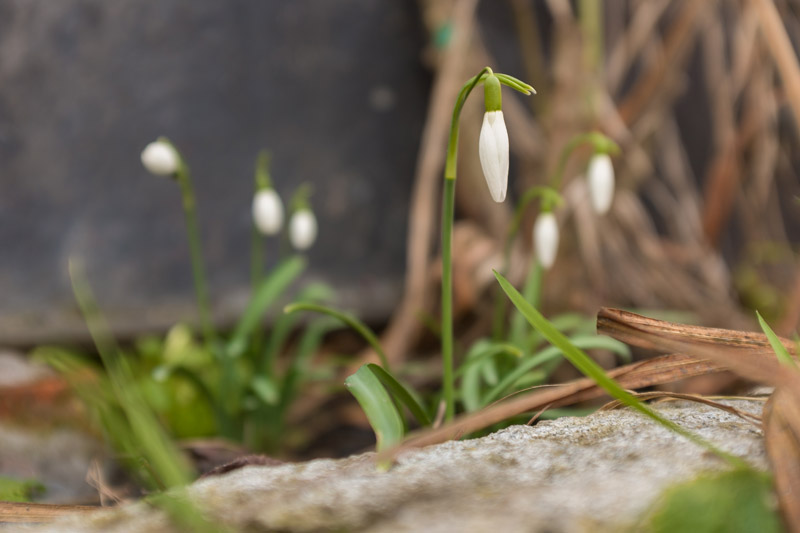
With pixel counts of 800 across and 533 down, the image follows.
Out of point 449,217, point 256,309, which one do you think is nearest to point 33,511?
point 449,217

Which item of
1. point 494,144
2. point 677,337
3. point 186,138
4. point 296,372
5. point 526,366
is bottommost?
point 296,372

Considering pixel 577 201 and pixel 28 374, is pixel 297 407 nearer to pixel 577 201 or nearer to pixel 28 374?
pixel 28 374

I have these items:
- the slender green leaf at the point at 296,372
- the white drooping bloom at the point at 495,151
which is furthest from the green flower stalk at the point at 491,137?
the slender green leaf at the point at 296,372

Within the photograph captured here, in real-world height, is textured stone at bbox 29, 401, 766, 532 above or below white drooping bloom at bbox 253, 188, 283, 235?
below

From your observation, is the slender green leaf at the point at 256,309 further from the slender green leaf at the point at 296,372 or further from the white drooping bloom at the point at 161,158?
the white drooping bloom at the point at 161,158

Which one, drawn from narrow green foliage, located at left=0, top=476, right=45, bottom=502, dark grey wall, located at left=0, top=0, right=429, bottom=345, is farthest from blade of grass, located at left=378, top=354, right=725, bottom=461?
dark grey wall, located at left=0, top=0, right=429, bottom=345

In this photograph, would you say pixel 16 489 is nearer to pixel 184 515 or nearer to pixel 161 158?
pixel 184 515

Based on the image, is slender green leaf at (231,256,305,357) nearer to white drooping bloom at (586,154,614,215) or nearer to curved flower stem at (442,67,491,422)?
curved flower stem at (442,67,491,422)
